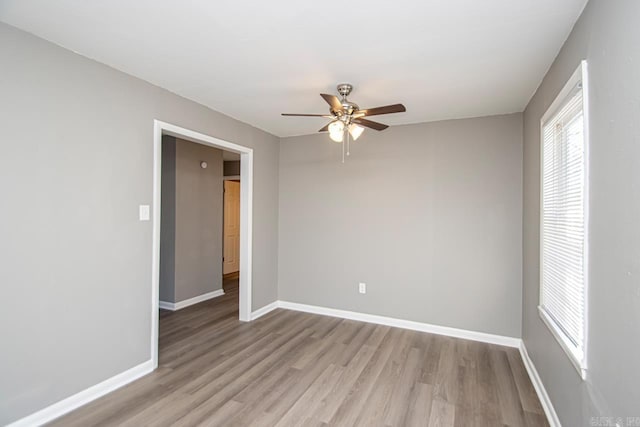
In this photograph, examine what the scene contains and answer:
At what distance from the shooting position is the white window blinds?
1.75 meters

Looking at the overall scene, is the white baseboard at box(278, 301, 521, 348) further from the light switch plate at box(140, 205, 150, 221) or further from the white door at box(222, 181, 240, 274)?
the white door at box(222, 181, 240, 274)

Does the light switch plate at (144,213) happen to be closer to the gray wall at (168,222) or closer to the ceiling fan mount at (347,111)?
the ceiling fan mount at (347,111)

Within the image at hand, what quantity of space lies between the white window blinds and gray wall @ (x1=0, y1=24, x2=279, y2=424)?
307 centimetres

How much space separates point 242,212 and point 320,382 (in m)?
2.27

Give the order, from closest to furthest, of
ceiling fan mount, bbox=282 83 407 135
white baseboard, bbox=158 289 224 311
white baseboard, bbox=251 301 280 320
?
ceiling fan mount, bbox=282 83 407 135, white baseboard, bbox=251 301 280 320, white baseboard, bbox=158 289 224 311

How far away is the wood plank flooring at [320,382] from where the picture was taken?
2139 millimetres

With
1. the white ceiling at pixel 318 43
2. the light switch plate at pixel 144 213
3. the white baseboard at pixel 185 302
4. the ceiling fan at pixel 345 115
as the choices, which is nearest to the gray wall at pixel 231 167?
the white baseboard at pixel 185 302

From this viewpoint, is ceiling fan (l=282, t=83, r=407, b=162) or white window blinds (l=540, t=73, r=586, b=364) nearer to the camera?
white window blinds (l=540, t=73, r=586, b=364)

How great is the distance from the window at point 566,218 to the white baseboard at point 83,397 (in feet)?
10.1

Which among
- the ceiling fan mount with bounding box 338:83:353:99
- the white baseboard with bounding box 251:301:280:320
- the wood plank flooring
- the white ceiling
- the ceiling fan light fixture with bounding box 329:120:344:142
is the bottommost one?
the wood plank flooring

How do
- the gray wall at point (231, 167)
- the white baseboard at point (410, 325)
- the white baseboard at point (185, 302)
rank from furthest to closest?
the gray wall at point (231, 167) < the white baseboard at point (185, 302) < the white baseboard at point (410, 325)

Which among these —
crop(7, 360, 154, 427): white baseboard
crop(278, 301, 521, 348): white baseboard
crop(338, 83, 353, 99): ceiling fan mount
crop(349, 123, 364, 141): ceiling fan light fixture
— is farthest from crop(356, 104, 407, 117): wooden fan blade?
crop(7, 360, 154, 427): white baseboard

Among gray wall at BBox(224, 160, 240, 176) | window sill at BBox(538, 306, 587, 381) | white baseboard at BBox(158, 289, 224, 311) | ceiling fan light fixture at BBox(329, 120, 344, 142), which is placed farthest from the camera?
gray wall at BBox(224, 160, 240, 176)

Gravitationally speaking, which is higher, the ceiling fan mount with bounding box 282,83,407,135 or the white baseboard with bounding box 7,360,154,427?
the ceiling fan mount with bounding box 282,83,407,135
